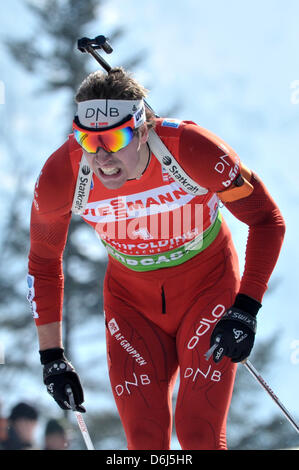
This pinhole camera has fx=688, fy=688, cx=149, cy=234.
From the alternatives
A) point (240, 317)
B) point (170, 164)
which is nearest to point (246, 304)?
point (240, 317)

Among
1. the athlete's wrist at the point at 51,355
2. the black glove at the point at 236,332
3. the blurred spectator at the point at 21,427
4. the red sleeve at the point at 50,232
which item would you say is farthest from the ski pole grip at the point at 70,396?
the blurred spectator at the point at 21,427

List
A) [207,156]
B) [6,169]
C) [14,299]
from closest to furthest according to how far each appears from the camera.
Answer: [207,156] < [14,299] < [6,169]

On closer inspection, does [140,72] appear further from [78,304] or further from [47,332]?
[47,332]

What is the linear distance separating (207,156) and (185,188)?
20cm

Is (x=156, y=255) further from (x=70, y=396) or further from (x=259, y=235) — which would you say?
(x=70, y=396)

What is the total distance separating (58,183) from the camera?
10.7 feet

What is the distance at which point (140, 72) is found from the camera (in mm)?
13789

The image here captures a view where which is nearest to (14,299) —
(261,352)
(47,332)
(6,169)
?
(6,169)

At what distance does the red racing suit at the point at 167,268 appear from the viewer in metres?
3.18

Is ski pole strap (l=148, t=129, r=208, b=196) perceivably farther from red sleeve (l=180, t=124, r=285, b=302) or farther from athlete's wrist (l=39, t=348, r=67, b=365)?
athlete's wrist (l=39, t=348, r=67, b=365)

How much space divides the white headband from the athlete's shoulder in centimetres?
21

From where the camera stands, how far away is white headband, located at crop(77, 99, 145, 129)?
10.3 ft

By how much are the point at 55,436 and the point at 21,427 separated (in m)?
0.26

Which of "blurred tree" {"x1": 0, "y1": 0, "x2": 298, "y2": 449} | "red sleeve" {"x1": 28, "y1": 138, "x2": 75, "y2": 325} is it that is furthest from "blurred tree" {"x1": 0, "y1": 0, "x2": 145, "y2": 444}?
"red sleeve" {"x1": 28, "y1": 138, "x2": 75, "y2": 325}
